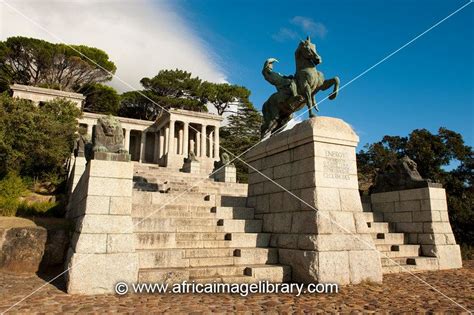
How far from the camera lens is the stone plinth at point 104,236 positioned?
499 centimetres

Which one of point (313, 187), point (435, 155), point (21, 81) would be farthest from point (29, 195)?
point (21, 81)

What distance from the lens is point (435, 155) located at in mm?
20219

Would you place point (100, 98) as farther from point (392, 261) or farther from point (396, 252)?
point (392, 261)

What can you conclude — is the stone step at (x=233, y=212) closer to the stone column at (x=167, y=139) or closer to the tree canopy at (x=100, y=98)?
the stone column at (x=167, y=139)

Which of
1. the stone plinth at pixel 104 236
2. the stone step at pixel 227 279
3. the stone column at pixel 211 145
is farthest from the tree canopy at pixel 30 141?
the stone column at pixel 211 145

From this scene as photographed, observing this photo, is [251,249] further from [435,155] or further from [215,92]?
[215,92]

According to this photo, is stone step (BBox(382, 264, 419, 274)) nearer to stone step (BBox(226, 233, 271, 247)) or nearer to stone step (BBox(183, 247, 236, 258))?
stone step (BBox(226, 233, 271, 247))

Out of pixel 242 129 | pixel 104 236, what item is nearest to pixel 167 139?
pixel 242 129

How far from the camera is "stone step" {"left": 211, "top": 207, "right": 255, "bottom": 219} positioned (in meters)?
7.76

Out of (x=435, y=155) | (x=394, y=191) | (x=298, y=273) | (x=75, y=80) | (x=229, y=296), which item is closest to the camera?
(x=229, y=296)

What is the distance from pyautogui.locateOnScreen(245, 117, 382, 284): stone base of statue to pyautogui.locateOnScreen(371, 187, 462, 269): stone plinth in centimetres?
300

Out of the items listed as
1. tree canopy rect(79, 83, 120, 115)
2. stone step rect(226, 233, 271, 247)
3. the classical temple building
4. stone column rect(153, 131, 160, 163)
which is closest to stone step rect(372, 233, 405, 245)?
stone step rect(226, 233, 271, 247)

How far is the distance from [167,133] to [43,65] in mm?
17959

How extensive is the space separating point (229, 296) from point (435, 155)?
65.0ft
